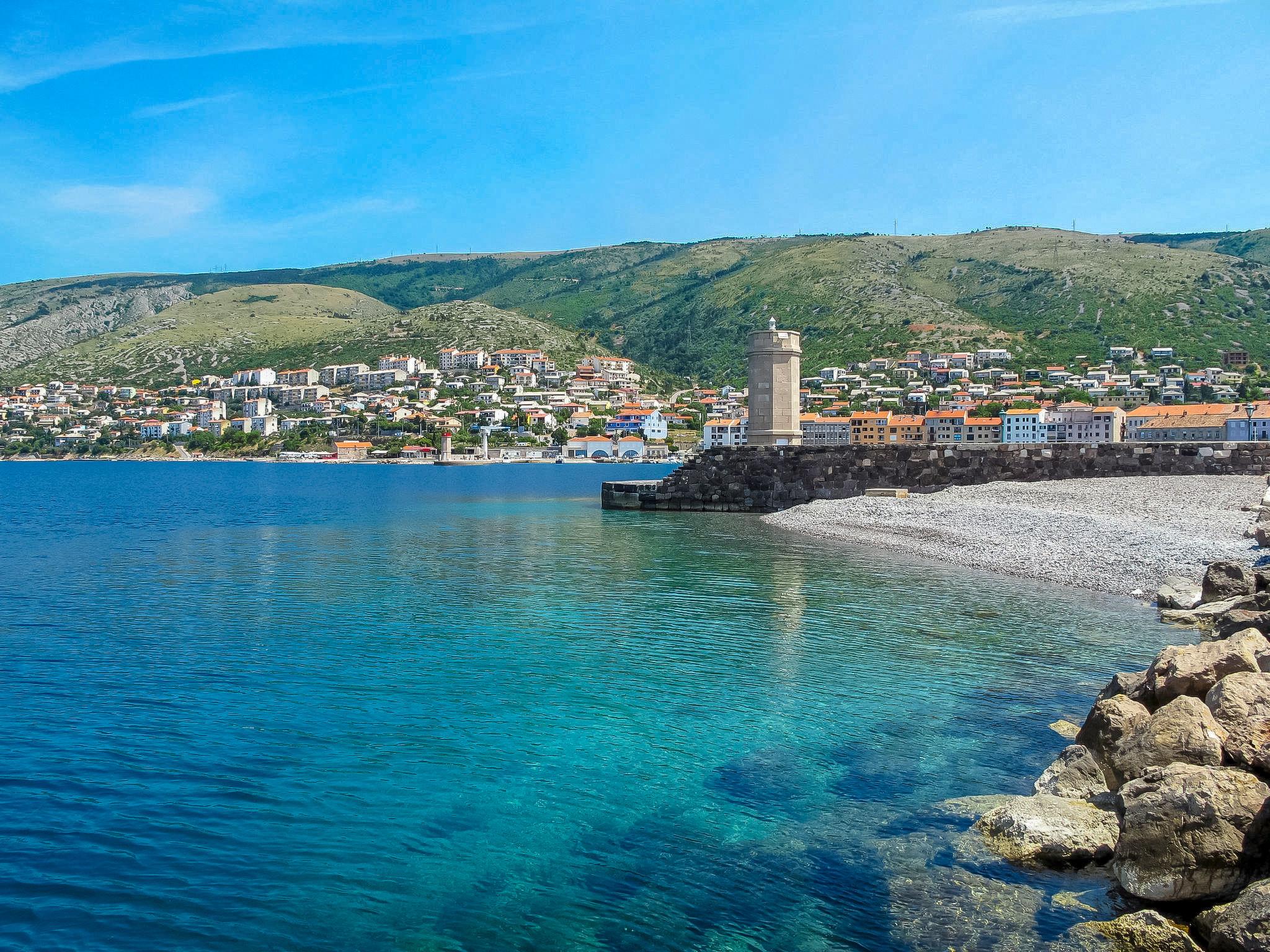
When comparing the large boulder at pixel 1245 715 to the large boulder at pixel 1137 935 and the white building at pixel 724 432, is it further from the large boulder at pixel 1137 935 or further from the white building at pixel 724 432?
the white building at pixel 724 432

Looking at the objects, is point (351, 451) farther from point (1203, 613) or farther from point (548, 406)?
point (1203, 613)

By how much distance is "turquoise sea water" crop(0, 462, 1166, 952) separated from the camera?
554 centimetres

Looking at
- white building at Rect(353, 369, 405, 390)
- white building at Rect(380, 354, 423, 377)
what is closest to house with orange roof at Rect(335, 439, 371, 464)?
white building at Rect(353, 369, 405, 390)

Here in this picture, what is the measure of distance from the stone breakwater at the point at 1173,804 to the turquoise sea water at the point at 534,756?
0.95 feet

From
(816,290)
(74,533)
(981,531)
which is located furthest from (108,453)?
(981,531)

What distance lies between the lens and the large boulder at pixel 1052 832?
5.96 m

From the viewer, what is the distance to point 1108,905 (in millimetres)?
5465

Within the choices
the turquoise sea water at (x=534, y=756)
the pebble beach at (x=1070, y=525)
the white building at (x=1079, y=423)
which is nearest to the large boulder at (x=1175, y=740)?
the turquoise sea water at (x=534, y=756)

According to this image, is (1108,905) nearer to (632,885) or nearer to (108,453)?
(632,885)

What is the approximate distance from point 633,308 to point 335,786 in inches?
7340

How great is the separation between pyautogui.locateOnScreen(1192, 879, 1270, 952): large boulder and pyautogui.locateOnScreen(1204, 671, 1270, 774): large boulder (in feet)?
4.22

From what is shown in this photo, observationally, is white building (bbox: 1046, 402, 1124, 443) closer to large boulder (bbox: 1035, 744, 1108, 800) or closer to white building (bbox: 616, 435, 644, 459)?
white building (bbox: 616, 435, 644, 459)

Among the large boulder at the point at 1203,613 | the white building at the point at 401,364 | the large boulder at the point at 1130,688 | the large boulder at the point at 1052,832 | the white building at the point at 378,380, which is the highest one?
the white building at the point at 401,364

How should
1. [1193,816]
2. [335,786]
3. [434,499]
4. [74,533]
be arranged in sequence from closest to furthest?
[1193,816]
[335,786]
[74,533]
[434,499]
